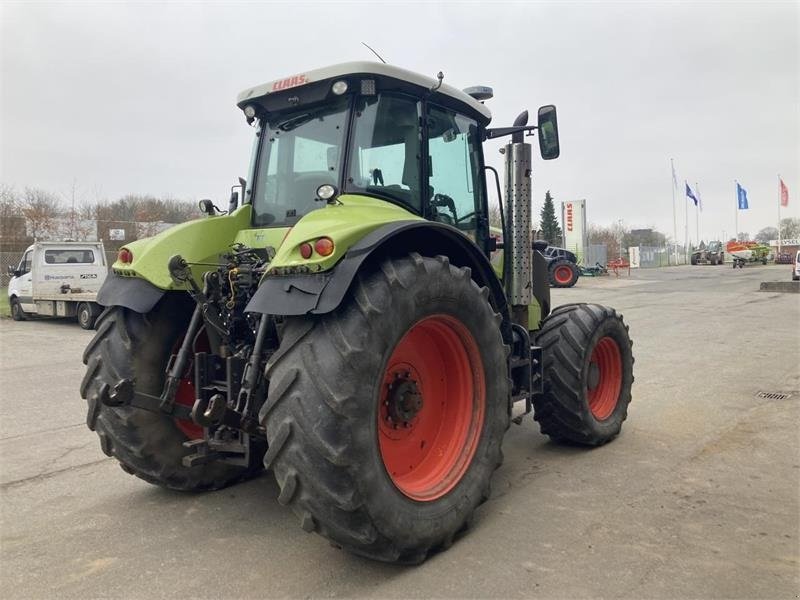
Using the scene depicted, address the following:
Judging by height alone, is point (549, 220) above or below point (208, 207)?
above

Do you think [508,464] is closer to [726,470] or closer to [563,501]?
[563,501]

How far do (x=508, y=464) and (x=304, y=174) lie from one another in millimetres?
2559

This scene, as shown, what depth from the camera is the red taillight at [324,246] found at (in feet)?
9.32

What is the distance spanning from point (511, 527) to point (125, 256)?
9.36 ft

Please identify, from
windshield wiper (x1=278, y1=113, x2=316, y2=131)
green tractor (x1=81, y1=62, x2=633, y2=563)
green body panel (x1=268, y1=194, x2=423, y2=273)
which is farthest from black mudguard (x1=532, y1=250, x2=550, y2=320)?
windshield wiper (x1=278, y1=113, x2=316, y2=131)

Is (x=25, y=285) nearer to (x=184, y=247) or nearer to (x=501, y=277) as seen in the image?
(x=184, y=247)

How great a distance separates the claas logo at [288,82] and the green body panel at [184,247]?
856 millimetres

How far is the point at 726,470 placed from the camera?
434cm

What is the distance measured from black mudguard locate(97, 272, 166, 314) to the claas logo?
1.49 metres

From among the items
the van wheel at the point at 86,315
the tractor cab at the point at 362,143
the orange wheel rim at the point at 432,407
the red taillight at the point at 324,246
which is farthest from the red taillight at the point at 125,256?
the van wheel at the point at 86,315

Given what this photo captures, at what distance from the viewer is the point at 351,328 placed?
280 centimetres

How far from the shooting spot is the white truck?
1575 centimetres

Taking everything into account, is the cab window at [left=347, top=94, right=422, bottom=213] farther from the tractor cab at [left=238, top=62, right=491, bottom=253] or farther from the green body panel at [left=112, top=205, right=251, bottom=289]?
Result: the green body panel at [left=112, top=205, right=251, bottom=289]

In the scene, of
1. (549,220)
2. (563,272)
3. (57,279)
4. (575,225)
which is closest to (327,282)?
(57,279)
